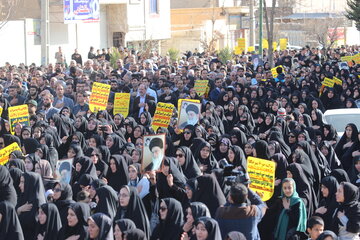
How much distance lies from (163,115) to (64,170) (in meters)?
3.98

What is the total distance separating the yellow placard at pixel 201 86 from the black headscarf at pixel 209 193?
9.29m

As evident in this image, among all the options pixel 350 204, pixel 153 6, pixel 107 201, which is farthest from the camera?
pixel 153 6

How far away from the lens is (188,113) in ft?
44.0

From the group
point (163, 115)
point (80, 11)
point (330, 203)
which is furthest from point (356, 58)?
point (330, 203)

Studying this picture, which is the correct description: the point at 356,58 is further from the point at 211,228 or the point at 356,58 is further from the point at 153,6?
the point at 153,6

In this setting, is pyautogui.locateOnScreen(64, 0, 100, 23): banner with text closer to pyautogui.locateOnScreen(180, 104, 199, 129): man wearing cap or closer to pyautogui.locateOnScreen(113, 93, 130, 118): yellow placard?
pyautogui.locateOnScreen(113, 93, 130, 118): yellow placard

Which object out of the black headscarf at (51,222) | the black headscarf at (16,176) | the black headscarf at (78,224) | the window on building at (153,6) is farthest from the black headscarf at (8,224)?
the window on building at (153,6)

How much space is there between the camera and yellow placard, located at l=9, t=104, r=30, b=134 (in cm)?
1333

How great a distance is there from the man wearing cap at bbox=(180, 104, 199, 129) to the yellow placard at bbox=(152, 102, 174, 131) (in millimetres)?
370

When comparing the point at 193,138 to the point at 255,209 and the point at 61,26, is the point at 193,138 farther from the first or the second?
the point at 61,26

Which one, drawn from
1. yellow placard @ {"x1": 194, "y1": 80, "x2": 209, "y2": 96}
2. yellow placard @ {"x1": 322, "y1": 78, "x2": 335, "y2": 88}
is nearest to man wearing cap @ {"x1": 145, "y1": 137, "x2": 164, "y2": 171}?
yellow placard @ {"x1": 194, "y1": 80, "x2": 209, "y2": 96}

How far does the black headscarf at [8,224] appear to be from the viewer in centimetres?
777

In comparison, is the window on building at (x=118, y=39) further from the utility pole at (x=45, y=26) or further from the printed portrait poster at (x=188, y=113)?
the printed portrait poster at (x=188, y=113)

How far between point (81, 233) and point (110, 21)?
99.4 feet
